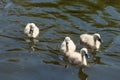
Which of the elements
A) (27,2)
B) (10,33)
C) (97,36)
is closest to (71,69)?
(97,36)

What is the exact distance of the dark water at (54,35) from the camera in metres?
11.9

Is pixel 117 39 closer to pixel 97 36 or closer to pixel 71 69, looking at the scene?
pixel 97 36

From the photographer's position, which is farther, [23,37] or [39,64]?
[23,37]

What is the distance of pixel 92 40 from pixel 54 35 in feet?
3.88

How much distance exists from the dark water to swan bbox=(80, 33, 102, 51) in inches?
8.9

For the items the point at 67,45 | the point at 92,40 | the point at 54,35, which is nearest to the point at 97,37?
the point at 92,40

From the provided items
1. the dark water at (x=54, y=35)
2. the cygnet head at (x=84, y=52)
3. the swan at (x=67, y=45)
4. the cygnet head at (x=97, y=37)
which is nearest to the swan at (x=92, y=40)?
the cygnet head at (x=97, y=37)

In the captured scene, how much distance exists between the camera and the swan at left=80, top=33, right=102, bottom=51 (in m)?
13.2

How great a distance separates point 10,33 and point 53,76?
279cm

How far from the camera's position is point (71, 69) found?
12.1 m

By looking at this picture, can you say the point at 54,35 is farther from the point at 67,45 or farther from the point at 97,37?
the point at 97,37

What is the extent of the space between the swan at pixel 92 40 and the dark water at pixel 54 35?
0.74 feet

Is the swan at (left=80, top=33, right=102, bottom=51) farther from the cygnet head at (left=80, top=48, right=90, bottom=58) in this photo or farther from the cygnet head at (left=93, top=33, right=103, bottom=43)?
the cygnet head at (left=80, top=48, right=90, bottom=58)

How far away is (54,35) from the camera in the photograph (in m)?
13.7
